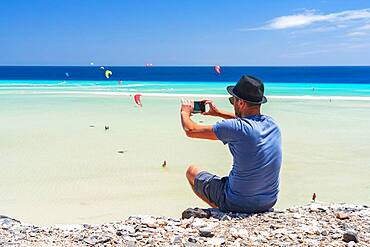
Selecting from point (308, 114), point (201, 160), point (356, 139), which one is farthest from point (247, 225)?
point (308, 114)

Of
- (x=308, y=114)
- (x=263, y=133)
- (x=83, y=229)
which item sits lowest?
(x=308, y=114)

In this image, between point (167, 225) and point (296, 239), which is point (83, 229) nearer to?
point (167, 225)

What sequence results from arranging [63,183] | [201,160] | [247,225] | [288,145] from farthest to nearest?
[288,145] < [201,160] < [63,183] < [247,225]

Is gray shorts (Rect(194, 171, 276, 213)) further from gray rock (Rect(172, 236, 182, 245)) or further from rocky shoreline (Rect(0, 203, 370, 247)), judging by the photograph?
gray rock (Rect(172, 236, 182, 245))

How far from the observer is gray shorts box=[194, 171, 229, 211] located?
3.88 metres

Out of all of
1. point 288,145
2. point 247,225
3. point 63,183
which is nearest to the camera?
point 247,225

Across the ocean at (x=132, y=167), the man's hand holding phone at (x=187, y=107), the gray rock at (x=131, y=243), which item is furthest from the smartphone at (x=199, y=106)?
the ocean at (x=132, y=167)

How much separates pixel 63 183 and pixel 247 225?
398cm

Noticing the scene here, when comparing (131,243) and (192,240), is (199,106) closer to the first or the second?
(192,240)

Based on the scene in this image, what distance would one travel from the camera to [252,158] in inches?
141

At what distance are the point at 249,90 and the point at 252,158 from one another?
517 millimetres

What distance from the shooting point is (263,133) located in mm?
3588

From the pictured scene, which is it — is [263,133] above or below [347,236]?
above

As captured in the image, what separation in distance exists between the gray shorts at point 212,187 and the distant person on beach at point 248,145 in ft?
0.06
